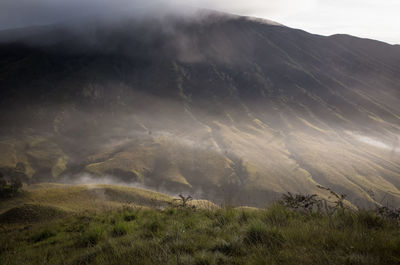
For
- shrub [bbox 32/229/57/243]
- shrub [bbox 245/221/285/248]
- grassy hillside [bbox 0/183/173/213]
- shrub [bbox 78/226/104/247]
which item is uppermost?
shrub [bbox 245/221/285/248]

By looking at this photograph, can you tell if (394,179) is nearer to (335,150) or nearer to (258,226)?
(335,150)

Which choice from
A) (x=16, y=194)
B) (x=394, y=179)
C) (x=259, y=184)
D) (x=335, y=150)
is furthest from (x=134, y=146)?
(x=394, y=179)

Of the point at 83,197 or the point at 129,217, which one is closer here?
the point at 129,217

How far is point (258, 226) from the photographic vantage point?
4.41m

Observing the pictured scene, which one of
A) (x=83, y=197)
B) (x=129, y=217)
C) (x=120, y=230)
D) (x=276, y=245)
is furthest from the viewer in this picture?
(x=83, y=197)

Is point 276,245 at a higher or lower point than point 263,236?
higher

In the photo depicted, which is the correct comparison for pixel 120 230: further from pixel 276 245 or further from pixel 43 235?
pixel 43 235

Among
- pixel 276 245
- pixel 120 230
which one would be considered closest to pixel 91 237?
pixel 120 230

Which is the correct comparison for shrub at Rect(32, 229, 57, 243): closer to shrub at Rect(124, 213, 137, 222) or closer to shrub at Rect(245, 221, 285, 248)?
shrub at Rect(124, 213, 137, 222)

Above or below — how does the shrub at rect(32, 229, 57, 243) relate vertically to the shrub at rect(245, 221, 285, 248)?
below

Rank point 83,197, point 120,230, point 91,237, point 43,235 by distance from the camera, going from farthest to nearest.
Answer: point 83,197, point 43,235, point 120,230, point 91,237

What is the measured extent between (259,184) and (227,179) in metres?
18.5

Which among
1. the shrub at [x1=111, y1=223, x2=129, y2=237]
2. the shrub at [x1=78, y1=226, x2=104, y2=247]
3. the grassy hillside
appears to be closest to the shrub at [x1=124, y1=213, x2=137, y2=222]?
the shrub at [x1=111, y1=223, x2=129, y2=237]

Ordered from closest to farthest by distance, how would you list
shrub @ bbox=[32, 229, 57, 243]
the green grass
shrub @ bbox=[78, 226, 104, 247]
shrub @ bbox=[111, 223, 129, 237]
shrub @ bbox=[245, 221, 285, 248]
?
1. the green grass
2. shrub @ bbox=[245, 221, 285, 248]
3. shrub @ bbox=[78, 226, 104, 247]
4. shrub @ bbox=[111, 223, 129, 237]
5. shrub @ bbox=[32, 229, 57, 243]
